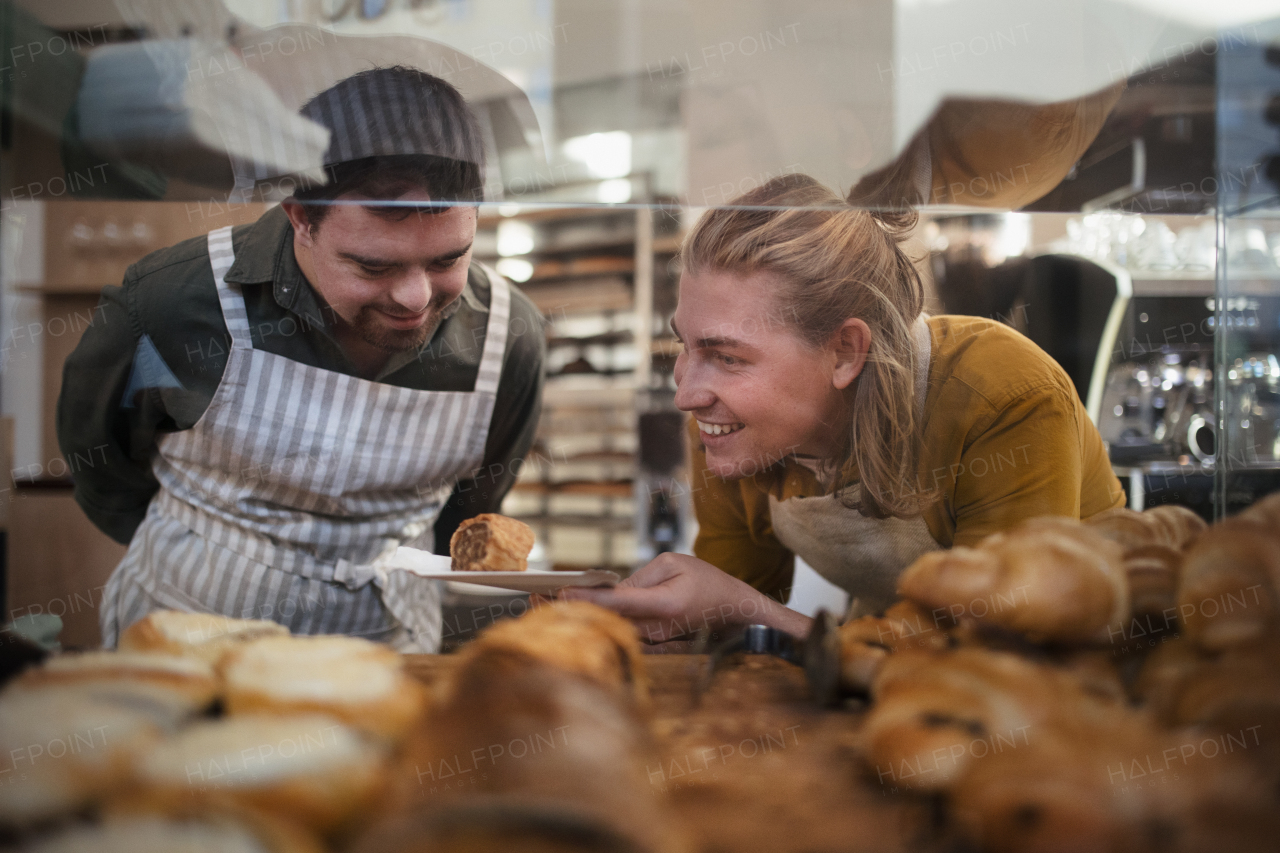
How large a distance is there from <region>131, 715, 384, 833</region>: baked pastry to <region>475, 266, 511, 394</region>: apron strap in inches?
21.2

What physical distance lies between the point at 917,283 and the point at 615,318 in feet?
5.56

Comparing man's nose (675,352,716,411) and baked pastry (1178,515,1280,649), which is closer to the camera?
baked pastry (1178,515,1280,649)

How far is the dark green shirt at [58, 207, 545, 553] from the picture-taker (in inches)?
28.7

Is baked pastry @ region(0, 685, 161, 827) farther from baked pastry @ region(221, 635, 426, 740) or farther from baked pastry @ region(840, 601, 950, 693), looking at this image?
baked pastry @ region(840, 601, 950, 693)

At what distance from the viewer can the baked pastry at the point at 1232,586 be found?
16.8 inches

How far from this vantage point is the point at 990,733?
1.23 ft

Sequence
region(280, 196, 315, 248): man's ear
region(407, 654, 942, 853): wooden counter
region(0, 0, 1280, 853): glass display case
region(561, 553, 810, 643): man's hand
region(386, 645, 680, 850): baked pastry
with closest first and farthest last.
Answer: region(386, 645, 680, 850): baked pastry, region(407, 654, 942, 853): wooden counter, region(0, 0, 1280, 853): glass display case, region(280, 196, 315, 248): man's ear, region(561, 553, 810, 643): man's hand

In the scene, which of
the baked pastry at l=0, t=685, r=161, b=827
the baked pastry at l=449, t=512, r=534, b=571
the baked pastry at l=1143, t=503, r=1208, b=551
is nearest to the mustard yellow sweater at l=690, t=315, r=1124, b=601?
the baked pastry at l=1143, t=503, r=1208, b=551

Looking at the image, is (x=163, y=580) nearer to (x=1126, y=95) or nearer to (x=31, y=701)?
(x=31, y=701)

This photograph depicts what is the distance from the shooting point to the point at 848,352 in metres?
0.83

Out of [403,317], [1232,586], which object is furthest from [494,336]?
[1232,586]

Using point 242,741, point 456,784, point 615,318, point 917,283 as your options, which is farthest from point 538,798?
point 615,318

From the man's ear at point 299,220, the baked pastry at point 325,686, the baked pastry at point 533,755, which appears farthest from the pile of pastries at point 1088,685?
the man's ear at point 299,220

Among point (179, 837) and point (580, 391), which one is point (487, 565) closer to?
point (179, 837)
